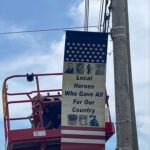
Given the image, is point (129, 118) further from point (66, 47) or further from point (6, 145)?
point (6, 145)

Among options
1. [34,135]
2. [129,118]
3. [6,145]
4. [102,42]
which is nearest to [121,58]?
[102,42]

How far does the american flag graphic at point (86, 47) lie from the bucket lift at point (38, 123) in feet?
4.73

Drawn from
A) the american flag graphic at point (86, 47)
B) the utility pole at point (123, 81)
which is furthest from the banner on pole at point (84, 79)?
the utility pole at point (123, 81)

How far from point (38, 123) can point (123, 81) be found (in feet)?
10.00

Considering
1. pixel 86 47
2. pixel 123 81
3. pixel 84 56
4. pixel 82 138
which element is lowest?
pixel 82 138

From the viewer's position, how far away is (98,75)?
9.06 meters

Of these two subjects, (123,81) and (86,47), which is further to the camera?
(86,47)

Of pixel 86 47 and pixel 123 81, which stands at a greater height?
pixel 86 47

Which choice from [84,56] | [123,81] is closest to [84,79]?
[84,56]

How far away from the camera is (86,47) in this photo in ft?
29.9

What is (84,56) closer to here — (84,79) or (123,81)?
(84,79)

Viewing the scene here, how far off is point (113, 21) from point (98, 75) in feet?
3.08

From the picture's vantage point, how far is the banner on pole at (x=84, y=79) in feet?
29.2

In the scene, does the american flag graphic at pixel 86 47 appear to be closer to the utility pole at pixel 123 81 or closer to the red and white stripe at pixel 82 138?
the utility pole at pixel 123 81
